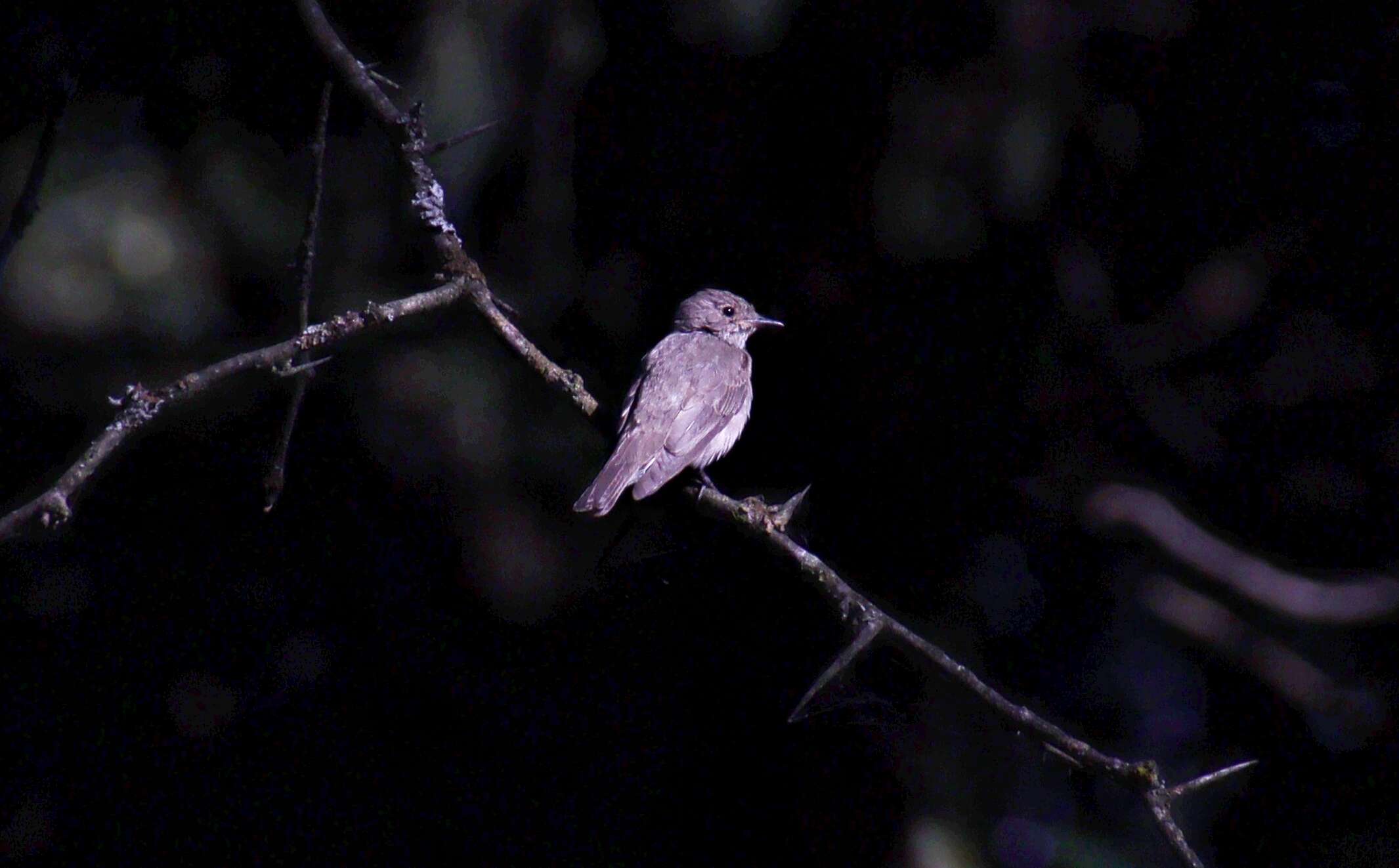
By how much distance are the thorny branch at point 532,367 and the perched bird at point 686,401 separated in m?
0.19

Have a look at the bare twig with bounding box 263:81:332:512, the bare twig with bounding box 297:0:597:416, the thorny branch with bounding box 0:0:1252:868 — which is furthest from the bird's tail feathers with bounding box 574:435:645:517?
A: the bare twig with bounding box 263:81:332:512

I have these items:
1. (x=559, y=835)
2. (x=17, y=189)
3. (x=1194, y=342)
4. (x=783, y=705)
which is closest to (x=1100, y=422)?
(x=1194, y=342)

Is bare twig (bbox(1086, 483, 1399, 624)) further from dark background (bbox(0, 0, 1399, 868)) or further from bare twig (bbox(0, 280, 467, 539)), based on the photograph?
bare twig (bbox(0, 280, 467, 539))

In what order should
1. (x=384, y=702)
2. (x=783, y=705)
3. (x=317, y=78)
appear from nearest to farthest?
(x=783, y=705) < (x=317, y=78) < (x=384, y=702)

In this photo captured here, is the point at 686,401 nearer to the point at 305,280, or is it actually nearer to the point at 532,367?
the point at 532,367

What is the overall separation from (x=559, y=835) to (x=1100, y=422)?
286cm

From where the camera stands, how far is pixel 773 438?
4.83 metres

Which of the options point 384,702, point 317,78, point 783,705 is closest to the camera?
point 783,705

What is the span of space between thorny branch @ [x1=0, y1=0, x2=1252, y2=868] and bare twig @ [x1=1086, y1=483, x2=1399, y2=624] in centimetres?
133

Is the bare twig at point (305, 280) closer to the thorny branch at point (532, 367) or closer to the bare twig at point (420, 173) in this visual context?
the thorny branch at point (532, 367)

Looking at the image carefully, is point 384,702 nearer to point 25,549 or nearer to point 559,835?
point 559,835

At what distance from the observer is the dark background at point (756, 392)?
435cm

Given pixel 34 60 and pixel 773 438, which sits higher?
pixel 34 60

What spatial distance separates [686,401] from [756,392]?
74 cm
